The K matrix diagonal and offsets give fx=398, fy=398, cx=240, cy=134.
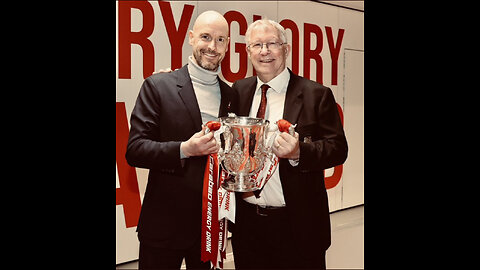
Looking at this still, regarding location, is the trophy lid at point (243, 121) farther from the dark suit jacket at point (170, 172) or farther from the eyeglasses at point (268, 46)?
the eyeglasses at point (268, 46)

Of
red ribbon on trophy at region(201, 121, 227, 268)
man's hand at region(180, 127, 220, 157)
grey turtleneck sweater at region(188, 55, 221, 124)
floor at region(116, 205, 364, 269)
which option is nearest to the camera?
man's hand at region(180, 127, 220, 157)

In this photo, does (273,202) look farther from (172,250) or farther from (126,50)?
(126,50)

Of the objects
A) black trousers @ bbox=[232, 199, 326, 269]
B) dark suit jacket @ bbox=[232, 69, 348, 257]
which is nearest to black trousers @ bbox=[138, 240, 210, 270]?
black trousers @ bbox=[232, 199, 326, 269]

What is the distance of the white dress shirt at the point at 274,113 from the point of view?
73.7 inches

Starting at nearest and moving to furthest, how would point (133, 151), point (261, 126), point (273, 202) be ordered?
point (261, 126) < point (133, 151) < point (273, 202)

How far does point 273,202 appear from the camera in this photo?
6.17ft

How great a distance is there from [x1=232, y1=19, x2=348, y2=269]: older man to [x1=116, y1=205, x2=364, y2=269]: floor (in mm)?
1637

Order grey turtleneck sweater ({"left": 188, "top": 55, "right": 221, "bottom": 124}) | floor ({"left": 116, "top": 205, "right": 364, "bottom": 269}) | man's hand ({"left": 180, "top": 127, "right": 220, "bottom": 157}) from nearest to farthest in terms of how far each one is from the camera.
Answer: man's hand ({"left": 180, "top": 127, "right": 220, "bottom": 157}), grey turtleneck sweater ({"left": 188, "top": 55, "right": 221, "bottom": 124}), floor ({"left": 116, "top": 205, "right": 364, "bottom": 269})

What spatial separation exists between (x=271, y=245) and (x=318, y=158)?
1.61ft

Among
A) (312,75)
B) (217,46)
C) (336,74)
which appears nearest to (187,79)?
(217,46)

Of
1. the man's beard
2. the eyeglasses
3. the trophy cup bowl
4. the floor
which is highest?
the eyeglasses

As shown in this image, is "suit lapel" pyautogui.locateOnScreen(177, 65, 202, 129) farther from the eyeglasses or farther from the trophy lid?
the eyeglasses

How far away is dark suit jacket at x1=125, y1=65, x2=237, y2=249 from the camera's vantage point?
5.84 ft

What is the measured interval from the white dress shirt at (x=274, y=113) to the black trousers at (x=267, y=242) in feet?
0.18
